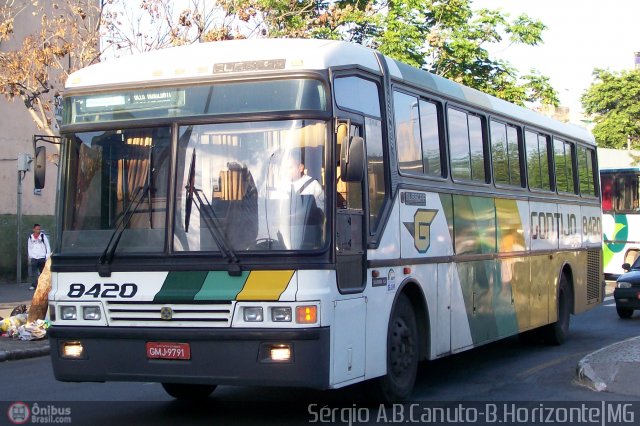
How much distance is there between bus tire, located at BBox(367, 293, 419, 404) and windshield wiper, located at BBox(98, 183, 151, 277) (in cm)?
267

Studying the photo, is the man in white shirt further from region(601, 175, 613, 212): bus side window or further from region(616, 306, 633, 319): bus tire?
region(601, 175, 613, 212): bus side window

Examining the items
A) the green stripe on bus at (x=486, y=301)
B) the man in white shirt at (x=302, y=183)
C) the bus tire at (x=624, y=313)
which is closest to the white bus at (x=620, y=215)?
the bus tire at (x=624, y=313)

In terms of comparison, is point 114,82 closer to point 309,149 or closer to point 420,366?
point 309,149

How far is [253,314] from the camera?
8.05 m

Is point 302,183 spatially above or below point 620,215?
below

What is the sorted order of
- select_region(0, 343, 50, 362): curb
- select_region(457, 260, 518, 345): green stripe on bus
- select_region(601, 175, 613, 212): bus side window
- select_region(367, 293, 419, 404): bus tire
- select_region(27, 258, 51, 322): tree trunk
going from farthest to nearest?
select_region(601, 175, 613, 212): bus side window → select_region(27, 258, 51, 322): tree trunk → select_region(0, 343, 50, 362): curb → select_region(457, 260, 518, 345): green stripe on bus → select_region(367, 293, 419, 404): bus tire

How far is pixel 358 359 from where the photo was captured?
342 inches

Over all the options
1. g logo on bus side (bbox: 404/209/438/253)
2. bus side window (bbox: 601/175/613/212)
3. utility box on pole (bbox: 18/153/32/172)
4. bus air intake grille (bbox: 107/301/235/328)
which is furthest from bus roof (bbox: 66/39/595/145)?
bus side window (bbox: 601/175/613/212)

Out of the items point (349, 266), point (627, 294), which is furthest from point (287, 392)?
point (627, 294)

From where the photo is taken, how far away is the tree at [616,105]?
53.3 meters

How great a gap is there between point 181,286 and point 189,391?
97.7 inches

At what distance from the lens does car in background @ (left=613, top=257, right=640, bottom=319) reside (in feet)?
68.2

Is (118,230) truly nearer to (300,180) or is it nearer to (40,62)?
(300,180)

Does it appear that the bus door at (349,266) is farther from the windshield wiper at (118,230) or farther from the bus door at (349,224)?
the windshield wiper at (118,230)
